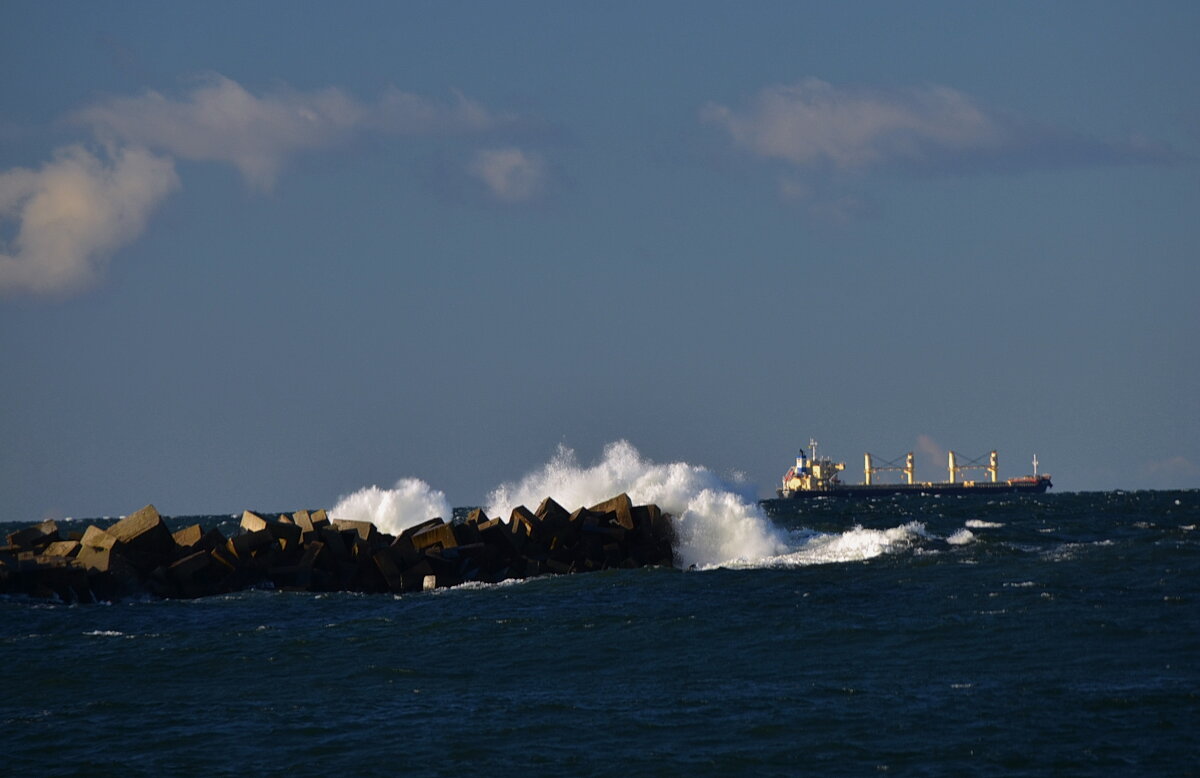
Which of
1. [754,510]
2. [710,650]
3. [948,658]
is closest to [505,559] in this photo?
[754,510]

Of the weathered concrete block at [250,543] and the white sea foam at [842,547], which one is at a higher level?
the weathered concrete block at [250,543]

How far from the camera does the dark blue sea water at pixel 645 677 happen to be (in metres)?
13.5

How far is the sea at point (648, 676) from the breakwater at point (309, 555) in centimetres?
120

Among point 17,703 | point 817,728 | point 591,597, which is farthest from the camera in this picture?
point 591,597

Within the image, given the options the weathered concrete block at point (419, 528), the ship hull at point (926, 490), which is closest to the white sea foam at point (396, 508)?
the weathered concrete block at point (419, 528)

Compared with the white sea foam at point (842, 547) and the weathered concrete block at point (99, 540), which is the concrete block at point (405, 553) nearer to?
the weathered concrete block at point (99, 540)

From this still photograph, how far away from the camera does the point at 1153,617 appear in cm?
1997

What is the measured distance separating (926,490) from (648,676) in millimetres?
164613

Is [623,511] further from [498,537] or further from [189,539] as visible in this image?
[189,539]

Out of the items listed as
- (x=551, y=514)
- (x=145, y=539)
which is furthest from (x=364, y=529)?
(x=145, y=539)

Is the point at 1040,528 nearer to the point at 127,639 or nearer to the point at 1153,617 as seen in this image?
the point at 1153,617

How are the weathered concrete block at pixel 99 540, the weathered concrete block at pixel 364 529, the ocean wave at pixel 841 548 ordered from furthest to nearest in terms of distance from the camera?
the weathered concrete block at pixel 364 529 → the ocean wave at pixel 841 548 → the weathered concrete block at pixel 99 540

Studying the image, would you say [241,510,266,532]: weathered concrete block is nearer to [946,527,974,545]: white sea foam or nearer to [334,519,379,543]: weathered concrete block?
[334,519,379,543]: weathered concrete block

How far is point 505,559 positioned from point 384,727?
15026mm
